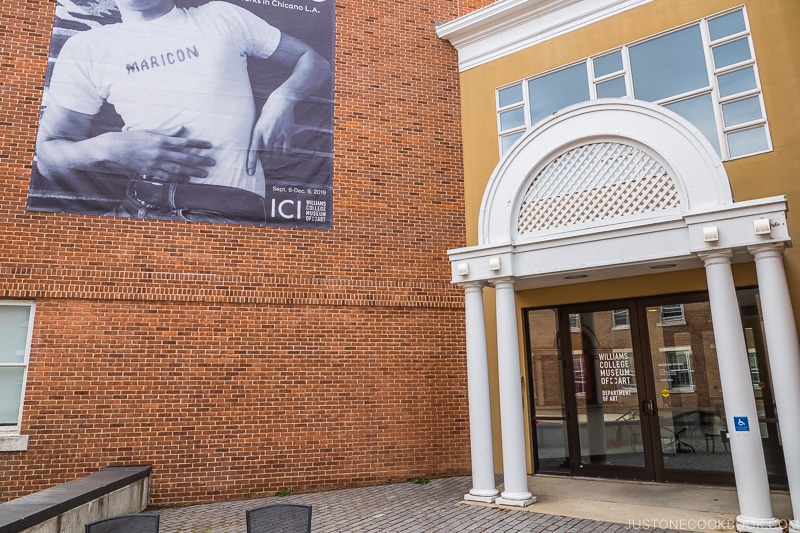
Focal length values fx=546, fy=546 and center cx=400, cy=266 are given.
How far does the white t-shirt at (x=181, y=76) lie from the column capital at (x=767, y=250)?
715 centimetres

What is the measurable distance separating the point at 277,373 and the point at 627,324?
18.7 feet

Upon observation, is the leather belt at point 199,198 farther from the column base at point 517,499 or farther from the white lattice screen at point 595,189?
the column base at point 517,499

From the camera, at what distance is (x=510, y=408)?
7566mm

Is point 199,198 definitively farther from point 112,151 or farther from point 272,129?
point 272,129

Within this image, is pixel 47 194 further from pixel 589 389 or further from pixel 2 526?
pixel 589 389

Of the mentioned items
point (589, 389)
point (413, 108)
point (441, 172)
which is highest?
point (413, 108)

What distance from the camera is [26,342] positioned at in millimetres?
7941

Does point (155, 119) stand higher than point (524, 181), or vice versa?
point (155, 119)

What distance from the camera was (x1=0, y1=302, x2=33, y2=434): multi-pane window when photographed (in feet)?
25.4

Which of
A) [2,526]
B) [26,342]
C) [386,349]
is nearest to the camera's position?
[2,526]

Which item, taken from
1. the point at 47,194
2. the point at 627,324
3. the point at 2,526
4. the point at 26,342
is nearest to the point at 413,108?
the point at 627,324

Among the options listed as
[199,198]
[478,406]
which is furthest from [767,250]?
[199,198]

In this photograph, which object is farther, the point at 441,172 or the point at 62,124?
the point at 441,172

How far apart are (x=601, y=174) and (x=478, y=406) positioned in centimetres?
Answer: 370
